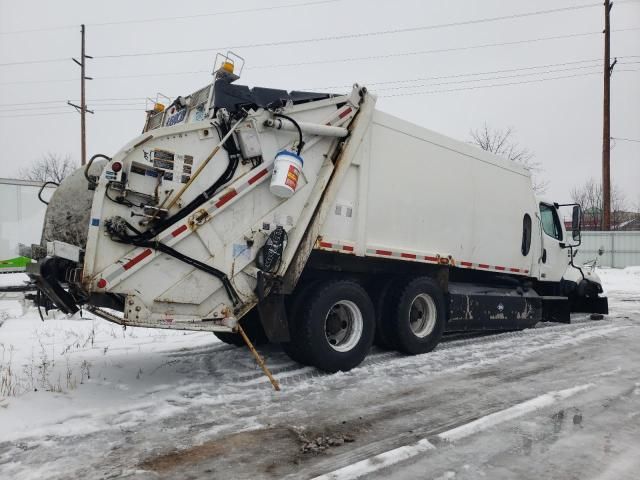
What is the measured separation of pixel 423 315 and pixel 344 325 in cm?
149

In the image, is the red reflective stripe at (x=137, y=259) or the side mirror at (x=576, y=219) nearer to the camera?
the red reflective stripe at (x=137, y=259)

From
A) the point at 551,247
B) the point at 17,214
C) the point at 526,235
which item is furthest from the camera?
the point at 17,214

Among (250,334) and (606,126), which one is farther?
(606,126)

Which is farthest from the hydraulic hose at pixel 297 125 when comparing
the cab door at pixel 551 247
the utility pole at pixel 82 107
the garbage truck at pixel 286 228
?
the utility pole at pixel 82 107

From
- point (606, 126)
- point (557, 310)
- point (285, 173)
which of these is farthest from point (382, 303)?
point (606, 126)

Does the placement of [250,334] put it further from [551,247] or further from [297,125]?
[551,247]

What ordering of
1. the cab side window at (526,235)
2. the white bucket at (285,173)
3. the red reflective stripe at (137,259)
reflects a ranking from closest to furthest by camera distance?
the red reflective stripe at (137,259) < the white bucket at (285,173) < the cab side window at (526,235)

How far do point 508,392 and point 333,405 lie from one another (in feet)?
5.77

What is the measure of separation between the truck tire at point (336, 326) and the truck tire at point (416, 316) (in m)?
0.55

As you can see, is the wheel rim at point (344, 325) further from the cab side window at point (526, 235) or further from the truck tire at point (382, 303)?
the cab side window at point (526, 235)

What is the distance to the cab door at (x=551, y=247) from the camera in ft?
29.3

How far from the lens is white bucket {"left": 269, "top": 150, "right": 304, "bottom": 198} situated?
15.7 ft

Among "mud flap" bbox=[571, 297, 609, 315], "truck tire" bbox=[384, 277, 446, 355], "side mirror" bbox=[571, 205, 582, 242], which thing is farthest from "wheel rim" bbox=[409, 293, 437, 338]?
"mud flap" bbox=[571, 297, 609, 315]

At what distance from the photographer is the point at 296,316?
5.26 metres
